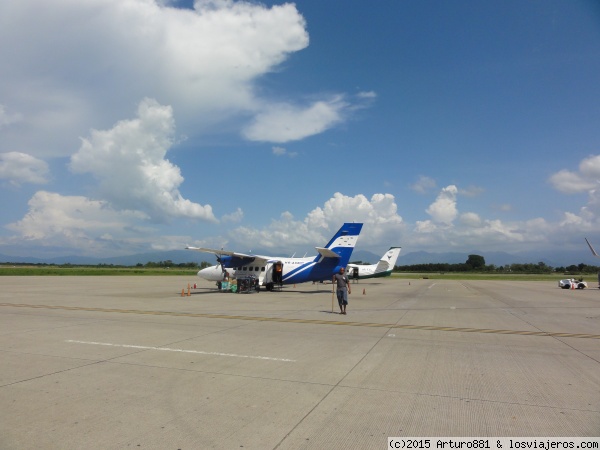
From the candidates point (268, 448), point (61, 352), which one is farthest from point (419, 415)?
point (61, 352)

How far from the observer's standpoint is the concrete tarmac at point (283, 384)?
4.93 m

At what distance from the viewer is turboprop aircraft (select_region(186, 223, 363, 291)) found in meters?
29.4

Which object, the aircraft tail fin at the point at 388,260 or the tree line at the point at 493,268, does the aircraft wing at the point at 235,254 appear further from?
the tree line at the point at 493,268

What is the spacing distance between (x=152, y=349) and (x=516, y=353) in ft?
28.1

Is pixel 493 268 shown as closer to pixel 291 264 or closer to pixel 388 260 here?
pixel 388 260

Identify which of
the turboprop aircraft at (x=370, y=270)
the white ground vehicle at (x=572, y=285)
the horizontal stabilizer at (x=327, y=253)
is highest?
the horizontal stabilizer at (x=327, y=253)

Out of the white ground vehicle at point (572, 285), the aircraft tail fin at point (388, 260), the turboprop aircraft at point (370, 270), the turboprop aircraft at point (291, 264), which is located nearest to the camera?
the turboprop aircraft at point (291, 264)

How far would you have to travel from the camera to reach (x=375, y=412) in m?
5.57

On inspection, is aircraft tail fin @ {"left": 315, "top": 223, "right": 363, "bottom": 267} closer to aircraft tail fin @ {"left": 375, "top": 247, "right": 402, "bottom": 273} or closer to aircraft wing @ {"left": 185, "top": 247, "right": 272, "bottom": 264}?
aircraft wing @ {"left": 185, "top": 247, "right": 272, "bottom": 264}

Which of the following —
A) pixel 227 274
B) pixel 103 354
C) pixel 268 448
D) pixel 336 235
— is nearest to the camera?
pixel 268 448

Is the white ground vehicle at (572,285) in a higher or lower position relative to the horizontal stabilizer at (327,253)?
lower

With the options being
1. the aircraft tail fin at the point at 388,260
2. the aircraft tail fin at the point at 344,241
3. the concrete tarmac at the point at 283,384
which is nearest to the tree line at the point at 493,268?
the aircraft tail fin at the point at 388,260

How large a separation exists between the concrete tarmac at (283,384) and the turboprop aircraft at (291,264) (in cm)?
1589

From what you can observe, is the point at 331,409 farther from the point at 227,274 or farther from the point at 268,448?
the point at 227,274
